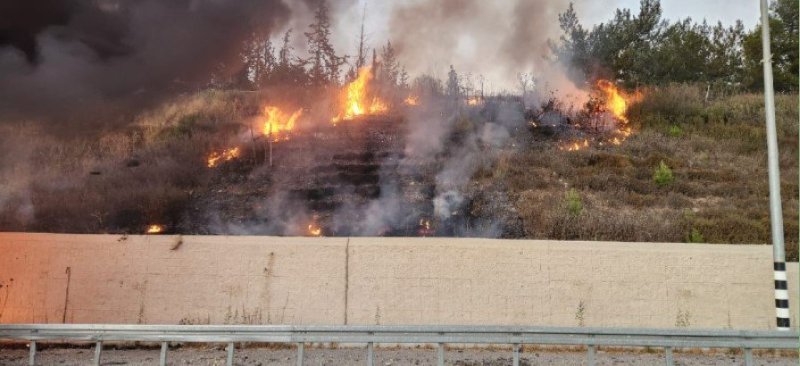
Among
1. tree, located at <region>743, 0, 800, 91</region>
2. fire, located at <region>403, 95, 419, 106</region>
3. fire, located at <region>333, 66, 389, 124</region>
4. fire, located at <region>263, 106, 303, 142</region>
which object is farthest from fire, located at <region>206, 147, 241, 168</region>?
tree, located at <region>743, 0, 800, 91</region>

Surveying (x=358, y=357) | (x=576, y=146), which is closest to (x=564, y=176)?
(x=576, y=146)

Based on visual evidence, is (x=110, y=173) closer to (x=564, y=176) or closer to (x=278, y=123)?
(x=278, y=123)

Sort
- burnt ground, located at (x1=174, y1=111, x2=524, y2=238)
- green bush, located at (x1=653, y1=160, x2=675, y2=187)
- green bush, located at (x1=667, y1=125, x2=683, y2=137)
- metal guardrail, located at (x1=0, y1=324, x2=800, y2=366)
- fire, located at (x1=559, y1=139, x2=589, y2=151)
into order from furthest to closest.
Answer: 1. green bush, located at (x1=667, y1=125, x2=683, y2=137)
2. fire, located at (x1=559, y1=139, x2=589, y2=151)
3. green bush, located at (x1=653, y1=160, x2=675, y2=187)
4. burnt ground, located at (x1=174, y1=111, x2=524, y2=238)
5. metal guardrail, located at (x1=0, y1=324, x2=800, y2=366)

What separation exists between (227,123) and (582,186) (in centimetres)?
1532

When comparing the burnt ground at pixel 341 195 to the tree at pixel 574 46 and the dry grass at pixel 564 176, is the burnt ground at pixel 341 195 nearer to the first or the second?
the dry grass at pixel 564 176

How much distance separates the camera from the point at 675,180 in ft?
50.6

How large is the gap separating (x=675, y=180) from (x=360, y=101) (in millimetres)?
14334

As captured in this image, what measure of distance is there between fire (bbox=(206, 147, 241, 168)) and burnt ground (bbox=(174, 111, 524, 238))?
16.2 inches

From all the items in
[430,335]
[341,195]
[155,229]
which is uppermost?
[341,195]

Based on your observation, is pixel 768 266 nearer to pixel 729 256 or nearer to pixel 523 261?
pixel 729 256

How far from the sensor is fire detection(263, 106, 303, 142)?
2060cm

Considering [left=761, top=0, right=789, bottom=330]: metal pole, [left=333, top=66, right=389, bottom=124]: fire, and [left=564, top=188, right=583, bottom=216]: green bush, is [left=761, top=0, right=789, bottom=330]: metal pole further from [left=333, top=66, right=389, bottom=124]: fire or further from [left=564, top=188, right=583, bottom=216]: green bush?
[left=333, top=66, right=389, bottom=124]: fire

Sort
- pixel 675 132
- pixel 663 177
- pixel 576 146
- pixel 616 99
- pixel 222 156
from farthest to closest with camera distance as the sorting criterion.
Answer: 1. pixel 616 99
2. pixel 675 132
3. pixel 576 146
4. pixel 222 156
5. pixel 663 177

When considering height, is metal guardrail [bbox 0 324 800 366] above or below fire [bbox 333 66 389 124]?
below
